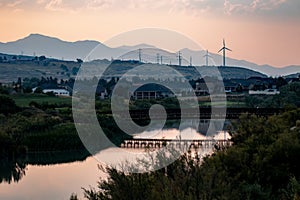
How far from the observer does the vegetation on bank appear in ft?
35.3

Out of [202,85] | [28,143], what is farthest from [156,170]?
[202,85]

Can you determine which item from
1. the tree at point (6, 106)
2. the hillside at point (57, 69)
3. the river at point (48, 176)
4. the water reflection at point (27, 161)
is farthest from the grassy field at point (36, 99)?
the hillside at point (57, 69)

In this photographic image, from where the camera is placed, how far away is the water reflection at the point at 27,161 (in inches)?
1033

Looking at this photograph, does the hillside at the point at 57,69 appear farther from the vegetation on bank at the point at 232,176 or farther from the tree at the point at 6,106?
the vegetation on bank at the point at 232,176

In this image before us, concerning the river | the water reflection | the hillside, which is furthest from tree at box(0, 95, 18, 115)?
the hillside

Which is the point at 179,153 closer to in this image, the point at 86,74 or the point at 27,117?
the point at 27,117

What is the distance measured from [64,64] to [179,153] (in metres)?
134

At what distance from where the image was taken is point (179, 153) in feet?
43.4

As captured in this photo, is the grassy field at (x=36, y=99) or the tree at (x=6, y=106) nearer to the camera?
the tree at (x=6, y=106)

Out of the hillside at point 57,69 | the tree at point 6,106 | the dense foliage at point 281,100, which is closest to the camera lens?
the tree at point 6,106

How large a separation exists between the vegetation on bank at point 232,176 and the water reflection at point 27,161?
449 inches

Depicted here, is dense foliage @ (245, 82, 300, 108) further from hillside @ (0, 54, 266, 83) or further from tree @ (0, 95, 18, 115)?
hillside @ (0, 54, 266, 83)

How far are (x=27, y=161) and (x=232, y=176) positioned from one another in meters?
17.9

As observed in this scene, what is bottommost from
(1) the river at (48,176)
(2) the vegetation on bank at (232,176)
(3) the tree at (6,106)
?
(1) the river at (48,176)
